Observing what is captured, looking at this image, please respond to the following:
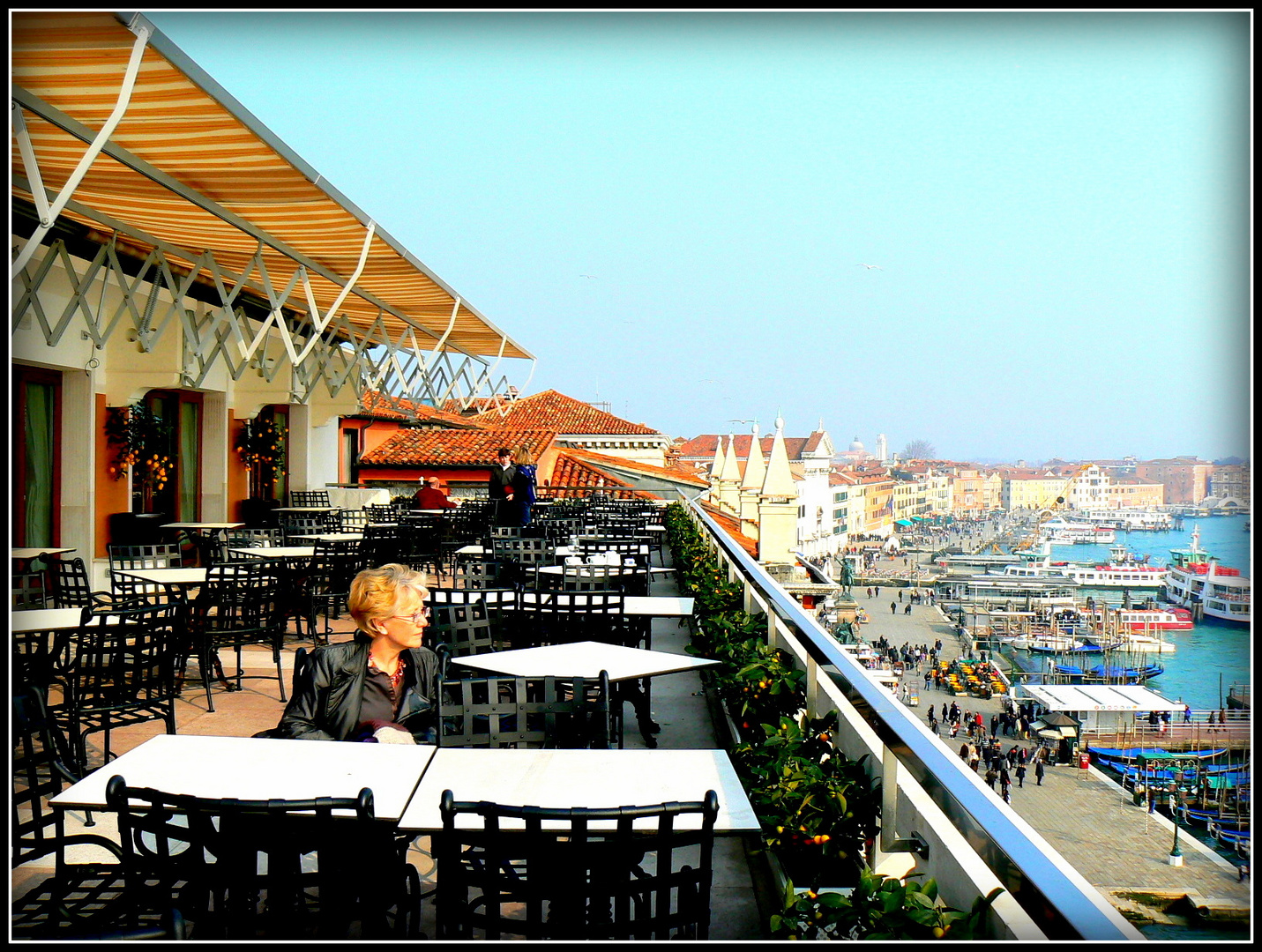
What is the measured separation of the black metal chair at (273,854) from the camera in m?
1.90

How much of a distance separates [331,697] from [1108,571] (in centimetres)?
1616

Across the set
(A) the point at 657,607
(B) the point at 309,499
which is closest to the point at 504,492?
(A) the point at 657,607

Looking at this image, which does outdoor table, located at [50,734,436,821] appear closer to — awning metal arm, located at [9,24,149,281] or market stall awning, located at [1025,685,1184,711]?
awning metal arm, located at [9,24,149,281]

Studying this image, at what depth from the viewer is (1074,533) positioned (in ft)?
55.5

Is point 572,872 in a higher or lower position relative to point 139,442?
lower

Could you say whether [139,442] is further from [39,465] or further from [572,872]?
[572,872]

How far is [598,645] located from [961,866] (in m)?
2.78

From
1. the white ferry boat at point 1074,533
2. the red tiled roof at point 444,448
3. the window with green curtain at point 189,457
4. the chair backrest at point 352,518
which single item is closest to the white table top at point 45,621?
the chair backrest at point 352,518

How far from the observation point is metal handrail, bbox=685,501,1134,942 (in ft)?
4.28

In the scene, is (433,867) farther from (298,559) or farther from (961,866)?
(298,559)

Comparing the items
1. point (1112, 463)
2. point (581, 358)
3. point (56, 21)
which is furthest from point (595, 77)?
point (581, 358)

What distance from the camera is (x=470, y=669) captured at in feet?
14.2

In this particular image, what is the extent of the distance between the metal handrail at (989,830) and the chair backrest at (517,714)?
2.93ft

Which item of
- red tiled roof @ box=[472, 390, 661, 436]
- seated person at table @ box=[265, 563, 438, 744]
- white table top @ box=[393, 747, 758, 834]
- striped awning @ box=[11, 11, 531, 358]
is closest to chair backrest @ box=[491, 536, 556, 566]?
striped awning @ box=[11, 11, 531, 358]
